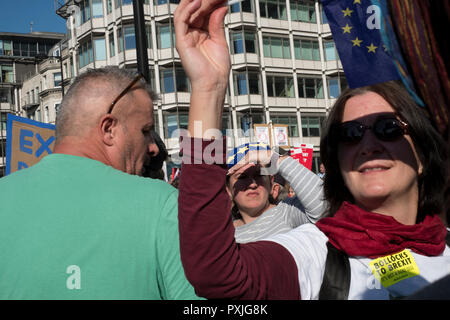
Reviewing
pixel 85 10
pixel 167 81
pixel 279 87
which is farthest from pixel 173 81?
pixel 85 10

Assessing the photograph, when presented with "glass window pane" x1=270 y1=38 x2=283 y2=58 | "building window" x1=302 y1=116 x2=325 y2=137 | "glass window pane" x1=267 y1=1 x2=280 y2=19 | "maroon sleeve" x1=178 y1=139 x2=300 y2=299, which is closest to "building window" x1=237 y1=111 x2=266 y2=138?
"building window" x1=302 y1=116 x2=325 y2=137

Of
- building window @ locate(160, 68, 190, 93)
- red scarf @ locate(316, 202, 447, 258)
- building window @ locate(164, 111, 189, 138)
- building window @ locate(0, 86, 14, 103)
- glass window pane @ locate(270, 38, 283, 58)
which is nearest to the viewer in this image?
red scarf @ locate(316, 202, 447, 258)

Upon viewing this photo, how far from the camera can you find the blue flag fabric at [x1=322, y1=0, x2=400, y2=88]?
2.04 metres

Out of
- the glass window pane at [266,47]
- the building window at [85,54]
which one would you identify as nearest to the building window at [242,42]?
the glass window pane at [266,47]

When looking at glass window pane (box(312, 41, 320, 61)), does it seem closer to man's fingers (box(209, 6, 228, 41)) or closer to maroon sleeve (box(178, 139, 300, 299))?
man's fingers (box(209, 6, 228, 41))

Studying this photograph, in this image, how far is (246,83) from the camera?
3312cm

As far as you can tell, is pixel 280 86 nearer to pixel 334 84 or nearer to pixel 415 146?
pixel 334 84

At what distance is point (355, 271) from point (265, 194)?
2496 millimetres

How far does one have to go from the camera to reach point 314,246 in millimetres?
1889

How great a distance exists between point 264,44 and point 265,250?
110 feet

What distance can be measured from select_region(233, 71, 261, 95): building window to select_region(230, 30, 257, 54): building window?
1.53 metres

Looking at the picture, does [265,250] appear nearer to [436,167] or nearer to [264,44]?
[436,167]
